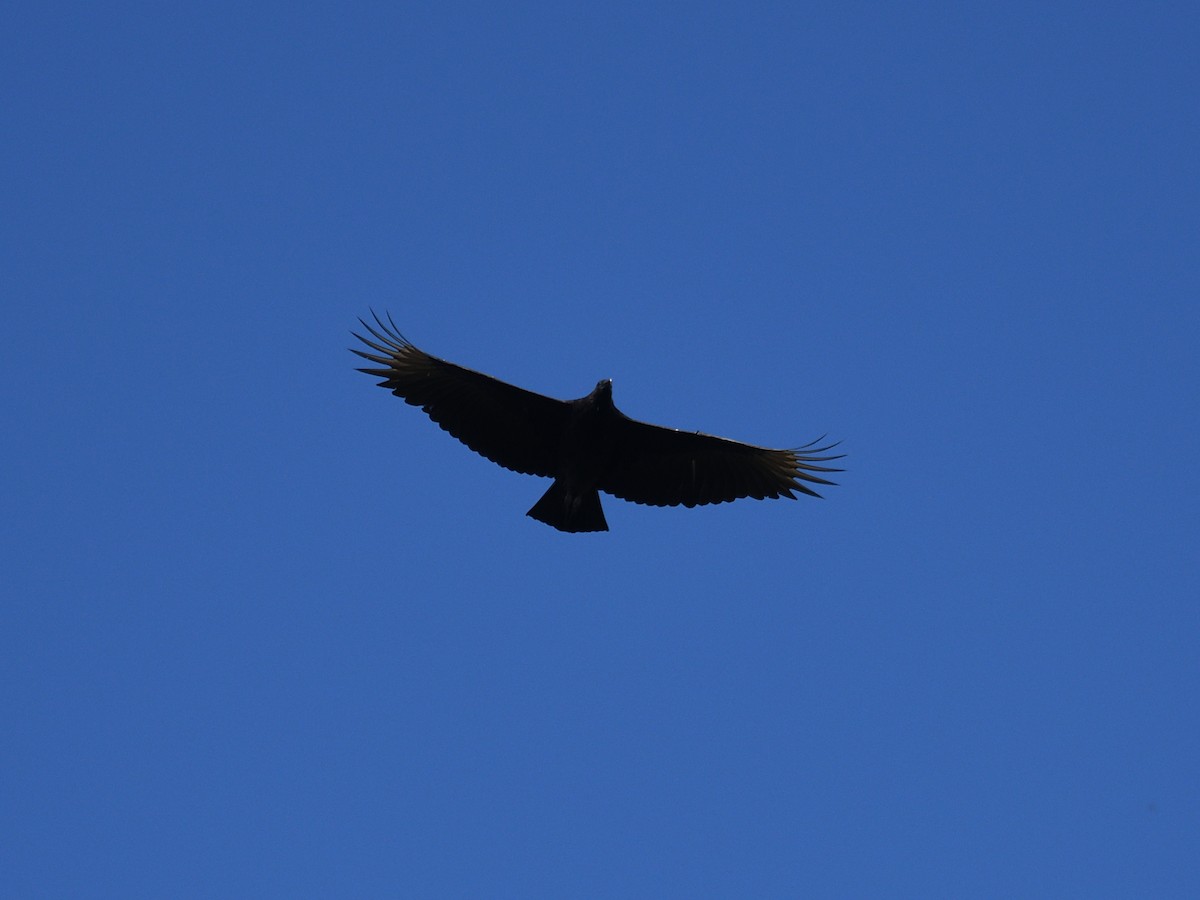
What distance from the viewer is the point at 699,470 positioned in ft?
44.5

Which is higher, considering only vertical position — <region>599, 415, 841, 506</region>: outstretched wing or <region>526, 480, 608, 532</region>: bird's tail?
<region>599, 415, 841, 506</region>: outstretched wing

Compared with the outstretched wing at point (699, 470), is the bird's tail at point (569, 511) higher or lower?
lower

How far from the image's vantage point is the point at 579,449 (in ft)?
42.4

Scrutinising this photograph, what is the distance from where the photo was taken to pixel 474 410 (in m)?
13.4

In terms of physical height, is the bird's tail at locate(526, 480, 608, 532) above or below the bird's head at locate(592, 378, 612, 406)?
below

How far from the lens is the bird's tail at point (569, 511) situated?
510 inches

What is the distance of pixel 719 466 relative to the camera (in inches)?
536

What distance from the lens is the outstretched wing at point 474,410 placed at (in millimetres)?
13180

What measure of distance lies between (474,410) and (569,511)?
1.44m

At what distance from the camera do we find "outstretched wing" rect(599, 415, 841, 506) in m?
13.3

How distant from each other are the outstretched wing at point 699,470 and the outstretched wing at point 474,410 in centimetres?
74

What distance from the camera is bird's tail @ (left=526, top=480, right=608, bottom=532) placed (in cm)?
1295

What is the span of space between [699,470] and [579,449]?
54.1 inches

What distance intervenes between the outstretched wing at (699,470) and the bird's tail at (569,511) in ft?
1.35
